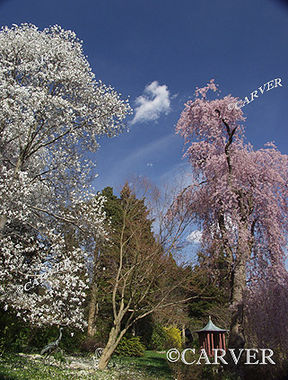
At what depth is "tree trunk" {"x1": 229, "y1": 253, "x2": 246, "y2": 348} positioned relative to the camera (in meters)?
7.00

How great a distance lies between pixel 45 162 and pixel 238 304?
6.83 meters

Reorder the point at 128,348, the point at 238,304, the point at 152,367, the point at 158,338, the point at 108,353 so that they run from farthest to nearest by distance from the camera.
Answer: the point at 158,338
the point at 128,348
the point at 152,367
the point at 108,353
the point at 238,304

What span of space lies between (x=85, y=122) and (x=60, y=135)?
81 centimetres

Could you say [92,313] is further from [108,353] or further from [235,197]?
[235,197]

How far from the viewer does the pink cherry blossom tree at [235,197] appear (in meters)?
7.76

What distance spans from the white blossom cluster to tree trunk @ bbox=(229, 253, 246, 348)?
363cm

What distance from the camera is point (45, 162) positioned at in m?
9.51

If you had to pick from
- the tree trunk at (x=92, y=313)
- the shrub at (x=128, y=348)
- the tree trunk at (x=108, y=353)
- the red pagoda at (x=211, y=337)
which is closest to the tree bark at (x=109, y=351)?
the tree trunk at (x=108, y=353)

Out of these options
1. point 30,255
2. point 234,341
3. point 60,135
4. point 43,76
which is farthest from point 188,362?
point 43,76

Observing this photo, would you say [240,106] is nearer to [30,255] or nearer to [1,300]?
[30,255]

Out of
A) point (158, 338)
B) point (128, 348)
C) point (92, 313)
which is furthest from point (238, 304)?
point (158, 338)

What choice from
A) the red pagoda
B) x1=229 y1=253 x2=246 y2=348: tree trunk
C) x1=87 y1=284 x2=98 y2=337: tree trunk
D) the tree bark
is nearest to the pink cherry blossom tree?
x1=229 y1=253 x2=246 y2=348: tree trunk

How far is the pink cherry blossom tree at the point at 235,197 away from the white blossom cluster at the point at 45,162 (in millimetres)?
2733

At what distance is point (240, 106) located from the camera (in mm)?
9219
